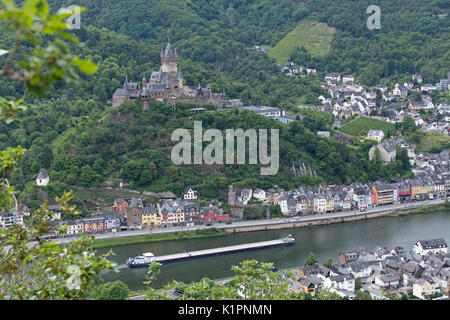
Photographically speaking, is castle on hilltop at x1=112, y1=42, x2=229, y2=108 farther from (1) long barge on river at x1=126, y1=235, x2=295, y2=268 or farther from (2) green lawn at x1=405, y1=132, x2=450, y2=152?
(2) green lawn at x1=405, y1=132, x2=450, y2=152

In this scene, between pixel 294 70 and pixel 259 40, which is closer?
pixel 294 70

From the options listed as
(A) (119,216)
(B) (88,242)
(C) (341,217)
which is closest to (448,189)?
(C) (341,217)

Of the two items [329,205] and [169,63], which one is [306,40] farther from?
[329,205]

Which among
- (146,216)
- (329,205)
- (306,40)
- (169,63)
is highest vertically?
(306,40)

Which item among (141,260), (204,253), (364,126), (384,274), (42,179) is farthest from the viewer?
(364,126)

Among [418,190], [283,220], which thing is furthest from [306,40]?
[283,220]

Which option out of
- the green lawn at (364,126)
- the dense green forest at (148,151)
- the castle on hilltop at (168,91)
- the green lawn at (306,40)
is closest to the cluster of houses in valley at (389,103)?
the green lawn at (364,126)

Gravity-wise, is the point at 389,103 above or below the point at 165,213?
above

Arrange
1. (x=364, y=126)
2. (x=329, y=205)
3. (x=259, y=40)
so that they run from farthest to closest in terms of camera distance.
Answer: (x=259, y=40), (x=364, y=126), (x=329, y=205)

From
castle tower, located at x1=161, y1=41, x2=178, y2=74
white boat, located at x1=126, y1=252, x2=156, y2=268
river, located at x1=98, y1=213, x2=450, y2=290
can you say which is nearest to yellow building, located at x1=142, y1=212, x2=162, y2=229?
river, located at x1=98, y1=213, x2=450, y2=290
